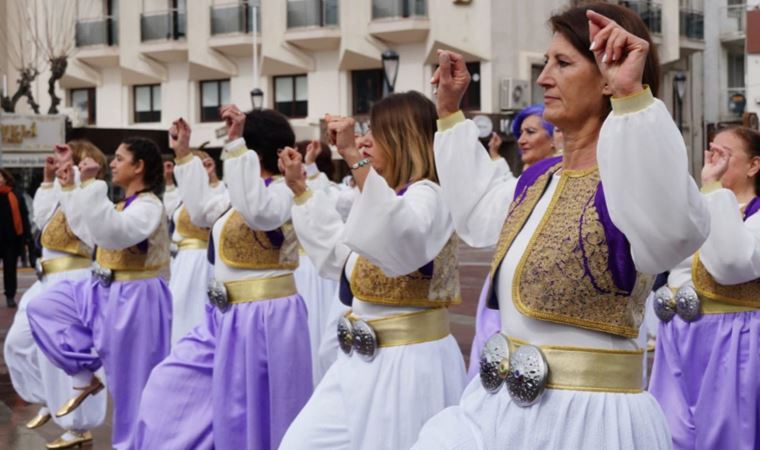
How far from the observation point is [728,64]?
133 ft

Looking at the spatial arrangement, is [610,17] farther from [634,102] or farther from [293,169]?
[293,169]

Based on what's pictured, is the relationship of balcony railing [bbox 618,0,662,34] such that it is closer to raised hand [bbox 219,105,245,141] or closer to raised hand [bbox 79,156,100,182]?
raised hand [bbox 79,156,100,182]

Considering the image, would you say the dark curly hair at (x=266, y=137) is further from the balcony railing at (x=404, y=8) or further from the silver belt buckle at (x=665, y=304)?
the balcony railing at (x=404, y=8)

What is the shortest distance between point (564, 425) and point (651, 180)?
0.72m

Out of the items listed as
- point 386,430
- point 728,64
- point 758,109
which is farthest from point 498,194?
point 728,64

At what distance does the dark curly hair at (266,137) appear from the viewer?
281 inches

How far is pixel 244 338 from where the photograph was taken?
6.54 metres

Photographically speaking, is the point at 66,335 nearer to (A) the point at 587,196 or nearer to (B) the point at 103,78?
(A) the point at 587,196

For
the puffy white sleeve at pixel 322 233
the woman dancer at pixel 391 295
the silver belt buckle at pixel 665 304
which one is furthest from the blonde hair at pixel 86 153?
the silver belt buckle at pixel 665 304

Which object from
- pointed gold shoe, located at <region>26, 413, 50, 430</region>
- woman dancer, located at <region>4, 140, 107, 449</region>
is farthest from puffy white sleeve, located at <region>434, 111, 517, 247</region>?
pointed gold shoe, located at <region>26, 413, 50, 430</region>

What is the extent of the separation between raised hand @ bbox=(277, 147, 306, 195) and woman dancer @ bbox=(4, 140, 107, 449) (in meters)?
2.91

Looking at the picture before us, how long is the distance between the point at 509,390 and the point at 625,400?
1.00ft

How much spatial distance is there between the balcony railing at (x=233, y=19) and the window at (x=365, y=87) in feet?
11.0

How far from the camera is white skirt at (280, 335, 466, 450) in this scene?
15.7 feet
